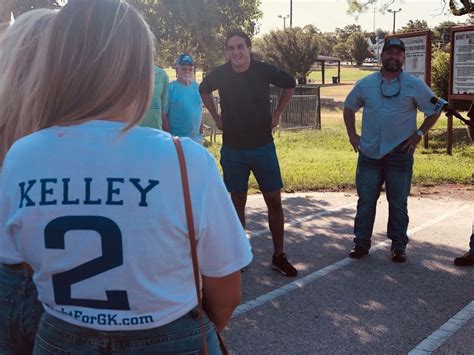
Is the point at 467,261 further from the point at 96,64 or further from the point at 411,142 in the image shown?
the point at 96,64

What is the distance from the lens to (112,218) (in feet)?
4.55

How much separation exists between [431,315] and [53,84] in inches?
134

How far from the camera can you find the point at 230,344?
3709mm

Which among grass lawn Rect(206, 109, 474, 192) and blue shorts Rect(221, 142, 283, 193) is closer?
blue shorts Rect(221, 142, 283, 193)

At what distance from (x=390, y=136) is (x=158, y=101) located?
2090 mm

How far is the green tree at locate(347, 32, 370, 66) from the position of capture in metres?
81.2

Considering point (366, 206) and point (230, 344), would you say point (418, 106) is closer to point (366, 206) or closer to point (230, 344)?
point (366, 206)

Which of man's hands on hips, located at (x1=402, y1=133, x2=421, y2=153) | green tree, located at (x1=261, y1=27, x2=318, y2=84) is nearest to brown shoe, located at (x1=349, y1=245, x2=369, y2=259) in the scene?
man's hands on hips, located at (x1=402, y1=133, x2=421, y2=153)

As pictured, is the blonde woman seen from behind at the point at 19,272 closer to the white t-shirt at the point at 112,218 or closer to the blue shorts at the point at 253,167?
the white t-shirt at the point at 112,218

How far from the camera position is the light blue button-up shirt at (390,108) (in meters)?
5.14

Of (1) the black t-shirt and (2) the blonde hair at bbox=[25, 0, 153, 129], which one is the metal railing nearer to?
(1) the black t-shirt

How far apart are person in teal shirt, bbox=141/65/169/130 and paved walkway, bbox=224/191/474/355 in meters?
1.54

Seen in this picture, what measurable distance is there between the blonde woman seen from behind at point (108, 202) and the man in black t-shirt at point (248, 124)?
3.31 metres

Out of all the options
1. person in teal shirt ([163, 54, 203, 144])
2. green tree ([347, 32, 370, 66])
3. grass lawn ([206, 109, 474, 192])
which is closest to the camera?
person in teal shirt ([163, 54, 203, 144])
